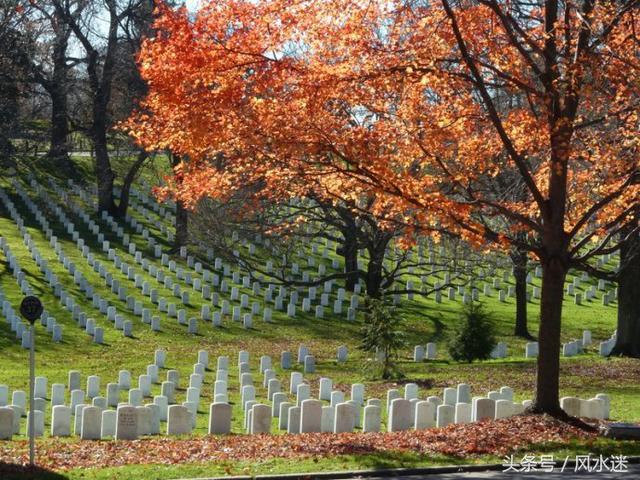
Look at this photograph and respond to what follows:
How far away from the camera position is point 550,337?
13484mm

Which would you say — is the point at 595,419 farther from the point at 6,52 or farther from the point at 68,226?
the point at 68,226

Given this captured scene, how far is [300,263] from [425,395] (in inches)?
685

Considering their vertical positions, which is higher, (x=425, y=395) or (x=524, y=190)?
(x=524, y=190)

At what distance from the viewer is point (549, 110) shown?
12859 mm

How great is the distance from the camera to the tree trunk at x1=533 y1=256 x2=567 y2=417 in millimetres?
13438

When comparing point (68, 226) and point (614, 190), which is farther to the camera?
point (68, 226)

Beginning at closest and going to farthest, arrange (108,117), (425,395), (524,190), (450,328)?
(425,395) → (524,190) → (450,328) → (108,117)

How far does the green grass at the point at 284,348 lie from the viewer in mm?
19000

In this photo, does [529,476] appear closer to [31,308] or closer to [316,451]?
[316,451]

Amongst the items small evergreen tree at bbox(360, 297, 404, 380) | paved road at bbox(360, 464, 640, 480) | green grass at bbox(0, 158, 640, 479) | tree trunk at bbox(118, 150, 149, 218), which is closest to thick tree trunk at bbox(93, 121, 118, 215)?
tree trunk at bbox(118, 150, 149, 218)

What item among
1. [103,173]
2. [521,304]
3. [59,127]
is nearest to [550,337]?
[521,304]

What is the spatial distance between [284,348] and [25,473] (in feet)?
52.2

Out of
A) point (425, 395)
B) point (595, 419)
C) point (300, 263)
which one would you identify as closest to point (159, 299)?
point (300, 263)

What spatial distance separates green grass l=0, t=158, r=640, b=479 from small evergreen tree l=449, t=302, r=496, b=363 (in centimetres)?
43
